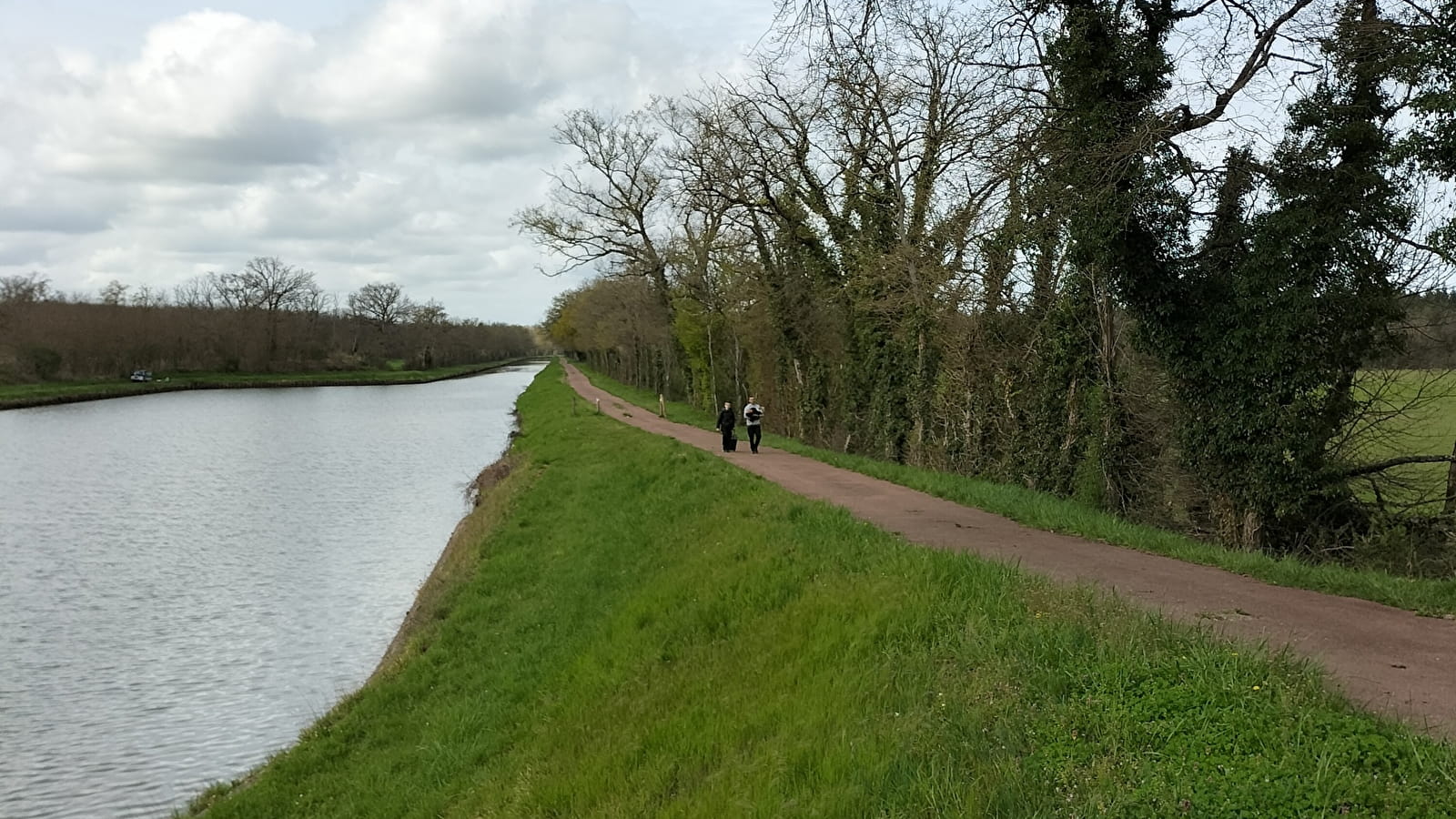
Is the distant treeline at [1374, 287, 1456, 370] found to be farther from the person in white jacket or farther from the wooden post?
the person in white jacket

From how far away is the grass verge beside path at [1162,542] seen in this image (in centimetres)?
802

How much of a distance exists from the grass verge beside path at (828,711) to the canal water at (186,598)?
2249mm

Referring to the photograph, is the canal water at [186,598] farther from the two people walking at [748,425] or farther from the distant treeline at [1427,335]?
the distant treeline at [1427,335]

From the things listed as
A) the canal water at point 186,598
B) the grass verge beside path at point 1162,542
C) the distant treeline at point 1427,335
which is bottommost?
the canal water at point 186,598

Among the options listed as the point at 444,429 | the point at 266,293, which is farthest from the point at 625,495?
the point at 266,293

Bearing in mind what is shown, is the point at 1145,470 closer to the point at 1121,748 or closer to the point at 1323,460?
the point at 1323,460

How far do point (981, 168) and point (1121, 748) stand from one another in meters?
12.3

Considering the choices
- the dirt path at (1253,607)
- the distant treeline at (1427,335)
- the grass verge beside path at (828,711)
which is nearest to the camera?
the grass verge beside path at (828,711)

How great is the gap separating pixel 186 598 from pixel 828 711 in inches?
621

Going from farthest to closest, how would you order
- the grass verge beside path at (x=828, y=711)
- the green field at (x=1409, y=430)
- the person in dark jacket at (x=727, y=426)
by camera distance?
the person in dark jacket at (x=727, y=426) < the green field at (x=1409, y=430) < the grass verge beside path at (x=828, y=711)

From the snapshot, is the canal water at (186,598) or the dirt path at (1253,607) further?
the canal water at (186,598)

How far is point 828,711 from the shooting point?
583cm

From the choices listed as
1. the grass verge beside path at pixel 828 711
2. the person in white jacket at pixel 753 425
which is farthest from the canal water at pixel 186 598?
the person in white jacket at pixel 753 425

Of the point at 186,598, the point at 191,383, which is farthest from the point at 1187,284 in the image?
the point at 191,383
